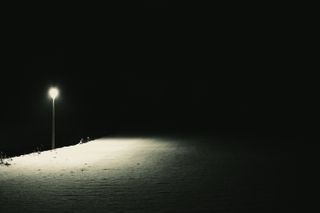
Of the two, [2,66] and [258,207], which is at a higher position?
[2,66]

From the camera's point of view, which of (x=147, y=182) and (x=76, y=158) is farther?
(x=76, y=158)

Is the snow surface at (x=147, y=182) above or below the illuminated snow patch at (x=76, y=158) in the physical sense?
below

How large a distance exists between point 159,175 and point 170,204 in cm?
293

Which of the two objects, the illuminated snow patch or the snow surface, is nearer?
the snow surface

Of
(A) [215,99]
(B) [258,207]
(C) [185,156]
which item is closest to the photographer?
(B) [258,207]

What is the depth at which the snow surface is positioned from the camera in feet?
23.9

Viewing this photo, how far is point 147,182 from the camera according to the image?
938 cm

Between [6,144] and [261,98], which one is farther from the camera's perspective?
[261,98]

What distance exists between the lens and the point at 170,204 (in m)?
7.34

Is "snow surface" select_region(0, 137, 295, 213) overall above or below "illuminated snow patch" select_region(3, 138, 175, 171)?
below

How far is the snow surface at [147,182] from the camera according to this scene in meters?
7.29

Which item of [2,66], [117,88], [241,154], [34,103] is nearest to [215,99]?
[117,88]

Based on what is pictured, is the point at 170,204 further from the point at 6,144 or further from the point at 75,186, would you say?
the point at 6,144

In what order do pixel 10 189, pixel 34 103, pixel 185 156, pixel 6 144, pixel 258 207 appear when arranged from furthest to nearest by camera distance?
pixel 34 103
pixel 6 144
pixel 185 156
pixel 10 189
pixel 258 207
